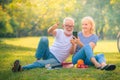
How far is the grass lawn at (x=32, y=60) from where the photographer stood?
9.21 ft

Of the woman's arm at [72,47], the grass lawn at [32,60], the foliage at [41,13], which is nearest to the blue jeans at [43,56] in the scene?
the grass lawn at [32,60]

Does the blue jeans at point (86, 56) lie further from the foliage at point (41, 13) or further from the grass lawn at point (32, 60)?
A: the foliage at point (41, 13)

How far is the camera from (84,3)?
14.8ft

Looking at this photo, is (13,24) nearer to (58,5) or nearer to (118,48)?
(58,5)

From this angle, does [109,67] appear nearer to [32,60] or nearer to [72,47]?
[72,47]

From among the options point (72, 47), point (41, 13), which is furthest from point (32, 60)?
point (41, 13)

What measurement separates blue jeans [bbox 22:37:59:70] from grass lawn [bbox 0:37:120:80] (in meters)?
0.07

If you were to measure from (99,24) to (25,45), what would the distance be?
1103 millimetres

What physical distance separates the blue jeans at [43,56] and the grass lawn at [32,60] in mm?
73

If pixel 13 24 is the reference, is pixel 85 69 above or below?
below

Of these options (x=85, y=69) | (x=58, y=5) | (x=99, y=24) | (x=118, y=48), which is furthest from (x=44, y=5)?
(x=85, y=69)

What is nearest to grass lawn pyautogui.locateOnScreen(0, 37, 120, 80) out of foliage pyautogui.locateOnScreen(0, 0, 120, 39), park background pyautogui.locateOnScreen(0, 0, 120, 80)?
park background pyautogui.locateOnScreen(0, 0, 120, 80)

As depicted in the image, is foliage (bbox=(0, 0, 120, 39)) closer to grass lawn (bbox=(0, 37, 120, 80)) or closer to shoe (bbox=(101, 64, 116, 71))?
grass lawn (bbox=(0, 37, 120, 80))

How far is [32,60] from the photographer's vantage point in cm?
370
